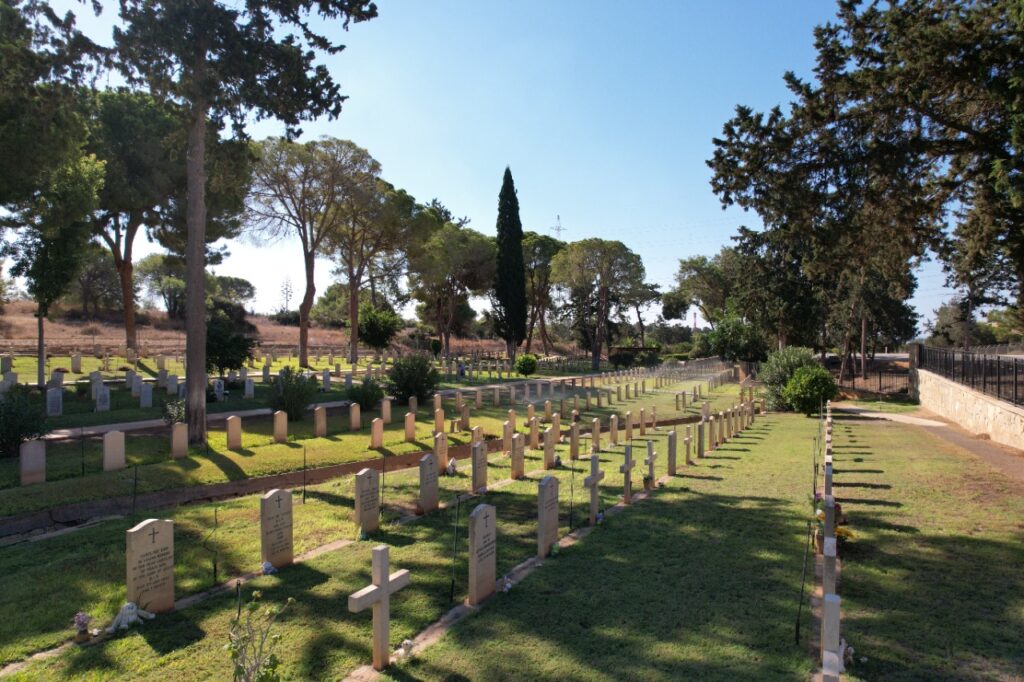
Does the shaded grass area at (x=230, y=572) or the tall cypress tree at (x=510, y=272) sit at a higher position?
the tall cypress tree at (x=510, y=272)

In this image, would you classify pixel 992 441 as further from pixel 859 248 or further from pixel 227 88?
pixel 227 88

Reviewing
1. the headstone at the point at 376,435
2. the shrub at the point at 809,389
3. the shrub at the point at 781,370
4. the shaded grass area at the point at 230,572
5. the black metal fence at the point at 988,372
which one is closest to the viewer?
the shaded grass area at the point at 230,572

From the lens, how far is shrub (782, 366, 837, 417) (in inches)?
925

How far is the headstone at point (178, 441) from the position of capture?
12.5 m

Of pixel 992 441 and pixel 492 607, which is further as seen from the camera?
pixel 992 441

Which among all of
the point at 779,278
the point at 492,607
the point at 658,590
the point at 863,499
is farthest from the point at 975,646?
the point at 779,278

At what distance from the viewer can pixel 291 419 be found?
17.0 metres

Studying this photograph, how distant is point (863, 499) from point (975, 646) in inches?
205

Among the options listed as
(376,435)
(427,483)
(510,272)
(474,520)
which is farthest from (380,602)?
(510,272)

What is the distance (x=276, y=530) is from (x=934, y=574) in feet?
21.2

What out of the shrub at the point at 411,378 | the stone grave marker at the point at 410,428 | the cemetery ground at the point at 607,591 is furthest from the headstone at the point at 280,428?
the shrub at the point at 411,378

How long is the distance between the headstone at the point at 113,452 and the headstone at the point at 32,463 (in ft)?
3.26

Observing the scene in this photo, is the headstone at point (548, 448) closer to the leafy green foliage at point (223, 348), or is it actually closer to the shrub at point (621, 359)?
the leafy green foliage at point (223, 348)

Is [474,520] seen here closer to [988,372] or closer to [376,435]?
[376,435]
